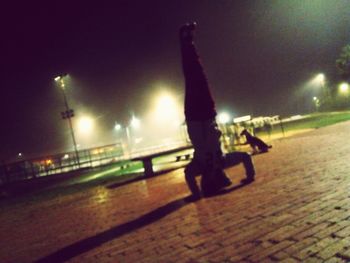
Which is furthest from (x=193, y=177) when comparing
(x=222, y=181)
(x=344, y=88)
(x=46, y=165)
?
(x=344, y=88)

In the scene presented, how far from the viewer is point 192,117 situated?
719 cm

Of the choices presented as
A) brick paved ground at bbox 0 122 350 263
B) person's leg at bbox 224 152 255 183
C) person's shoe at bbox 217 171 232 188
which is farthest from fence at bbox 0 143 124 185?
person's leg at bbox 224 152 255 183

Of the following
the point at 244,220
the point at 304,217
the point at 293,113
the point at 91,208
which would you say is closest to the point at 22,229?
the point at 91,208

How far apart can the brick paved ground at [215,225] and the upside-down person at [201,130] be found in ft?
1.71

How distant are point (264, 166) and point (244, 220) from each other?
4822 mm

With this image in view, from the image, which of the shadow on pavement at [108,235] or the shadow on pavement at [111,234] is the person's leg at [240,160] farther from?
the shadow on pavement at [108,235]

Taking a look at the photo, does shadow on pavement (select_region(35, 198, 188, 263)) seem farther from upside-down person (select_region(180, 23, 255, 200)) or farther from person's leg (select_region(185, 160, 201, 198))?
upside-down person (select_region(180, 23, 255, 200))

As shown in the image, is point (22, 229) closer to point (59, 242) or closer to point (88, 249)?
point (59, 242)

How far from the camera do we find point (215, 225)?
16.5 feet

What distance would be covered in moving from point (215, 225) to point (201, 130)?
2.67 m

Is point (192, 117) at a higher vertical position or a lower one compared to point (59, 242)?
higher

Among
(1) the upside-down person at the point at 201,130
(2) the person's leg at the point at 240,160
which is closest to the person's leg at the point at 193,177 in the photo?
(1) the upside-down person at the point at 201,130

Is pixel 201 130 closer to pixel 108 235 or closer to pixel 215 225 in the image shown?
pixel 215 225

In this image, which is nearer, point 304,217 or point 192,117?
point 304,217
